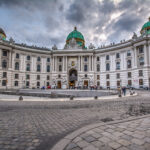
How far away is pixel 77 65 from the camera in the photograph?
5041 cm

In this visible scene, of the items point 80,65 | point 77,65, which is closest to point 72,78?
point 77,65

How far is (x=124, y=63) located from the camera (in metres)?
42.0

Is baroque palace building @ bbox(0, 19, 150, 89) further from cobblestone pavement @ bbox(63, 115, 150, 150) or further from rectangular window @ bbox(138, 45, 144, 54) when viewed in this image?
cobblestone pavement @ bbox(63, 115, 150, 150)

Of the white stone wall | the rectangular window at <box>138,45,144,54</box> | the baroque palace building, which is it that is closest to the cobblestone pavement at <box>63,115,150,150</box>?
the baroque palace building

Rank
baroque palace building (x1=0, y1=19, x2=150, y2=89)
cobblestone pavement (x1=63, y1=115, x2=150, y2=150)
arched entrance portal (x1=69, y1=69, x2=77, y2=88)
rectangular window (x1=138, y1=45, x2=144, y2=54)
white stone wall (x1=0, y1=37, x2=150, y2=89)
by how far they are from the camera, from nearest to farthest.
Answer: cobblestone pavement (x1=63, y1=115, x2=150, y2=150), rectangular window (x1=138, y1=45, x2=144, y2=54), baroque palace building (x1=0, y1=19, x2=150, y2=89), white stone wall (x1=0, y1=37, x2=150, y2=89), arched entrance portal (x1=69, y1=69, x2=77, y2=88)

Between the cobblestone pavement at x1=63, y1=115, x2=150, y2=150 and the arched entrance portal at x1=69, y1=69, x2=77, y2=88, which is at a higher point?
the arched entrance portal at x1=69, y1=69, x2=77, y2=88

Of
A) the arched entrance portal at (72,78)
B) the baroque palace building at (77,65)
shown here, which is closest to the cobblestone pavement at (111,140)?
the baroque palace building at (77,65)

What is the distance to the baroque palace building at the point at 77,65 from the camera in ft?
124

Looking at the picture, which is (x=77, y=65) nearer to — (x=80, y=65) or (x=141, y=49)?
(x=80, y=65)

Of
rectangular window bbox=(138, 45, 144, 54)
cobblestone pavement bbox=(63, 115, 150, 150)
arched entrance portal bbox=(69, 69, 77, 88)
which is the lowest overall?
cobblestone pavement bbox=(63, 115, 150, 150)

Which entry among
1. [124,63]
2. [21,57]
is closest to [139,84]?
[124,63]

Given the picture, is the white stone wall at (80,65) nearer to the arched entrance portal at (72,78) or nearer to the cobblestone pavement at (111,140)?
the arched entrance portal at (72,78)

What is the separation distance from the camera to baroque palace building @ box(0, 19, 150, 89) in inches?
1494

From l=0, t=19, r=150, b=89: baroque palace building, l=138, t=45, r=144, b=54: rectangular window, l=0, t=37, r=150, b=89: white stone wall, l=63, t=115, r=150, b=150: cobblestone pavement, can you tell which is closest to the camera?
l=63, t=115, r=150, b=150: cobblestone pavement
